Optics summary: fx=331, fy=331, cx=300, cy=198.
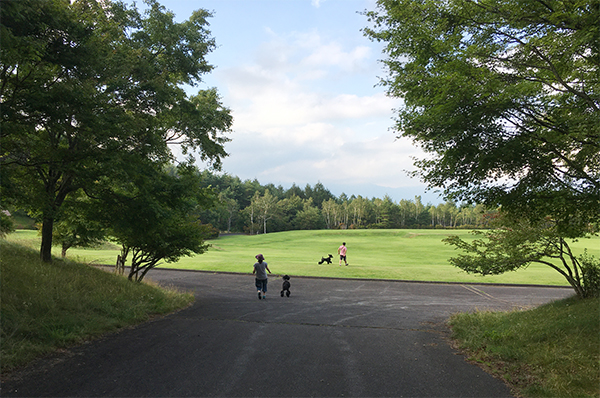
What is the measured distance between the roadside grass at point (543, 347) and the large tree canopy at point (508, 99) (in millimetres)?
1886

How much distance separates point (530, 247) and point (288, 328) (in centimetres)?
609

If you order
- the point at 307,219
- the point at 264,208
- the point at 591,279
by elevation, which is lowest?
the point at 591,279

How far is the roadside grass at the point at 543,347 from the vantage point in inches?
172

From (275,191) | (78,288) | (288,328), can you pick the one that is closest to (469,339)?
(288,328)

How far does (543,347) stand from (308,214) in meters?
92.0

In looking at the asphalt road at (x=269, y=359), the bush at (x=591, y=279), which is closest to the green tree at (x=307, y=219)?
the asphalt road at (x=269, y=359)

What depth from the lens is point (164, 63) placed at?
1241cm

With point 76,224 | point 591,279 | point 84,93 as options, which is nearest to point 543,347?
point 591,279

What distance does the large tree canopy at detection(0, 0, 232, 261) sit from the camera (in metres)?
6.40

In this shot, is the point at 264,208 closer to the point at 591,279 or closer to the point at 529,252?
the point at 529,252

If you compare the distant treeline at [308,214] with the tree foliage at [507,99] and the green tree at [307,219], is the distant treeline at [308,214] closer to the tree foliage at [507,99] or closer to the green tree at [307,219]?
the green tree at [307,219]

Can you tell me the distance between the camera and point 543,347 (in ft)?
Result: 17.9

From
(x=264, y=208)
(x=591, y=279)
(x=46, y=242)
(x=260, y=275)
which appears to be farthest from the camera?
(x=264, y=208)

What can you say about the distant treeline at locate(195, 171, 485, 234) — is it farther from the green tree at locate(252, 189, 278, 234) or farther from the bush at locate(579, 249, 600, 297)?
the bush at locate(579, 249, 600, 297)
